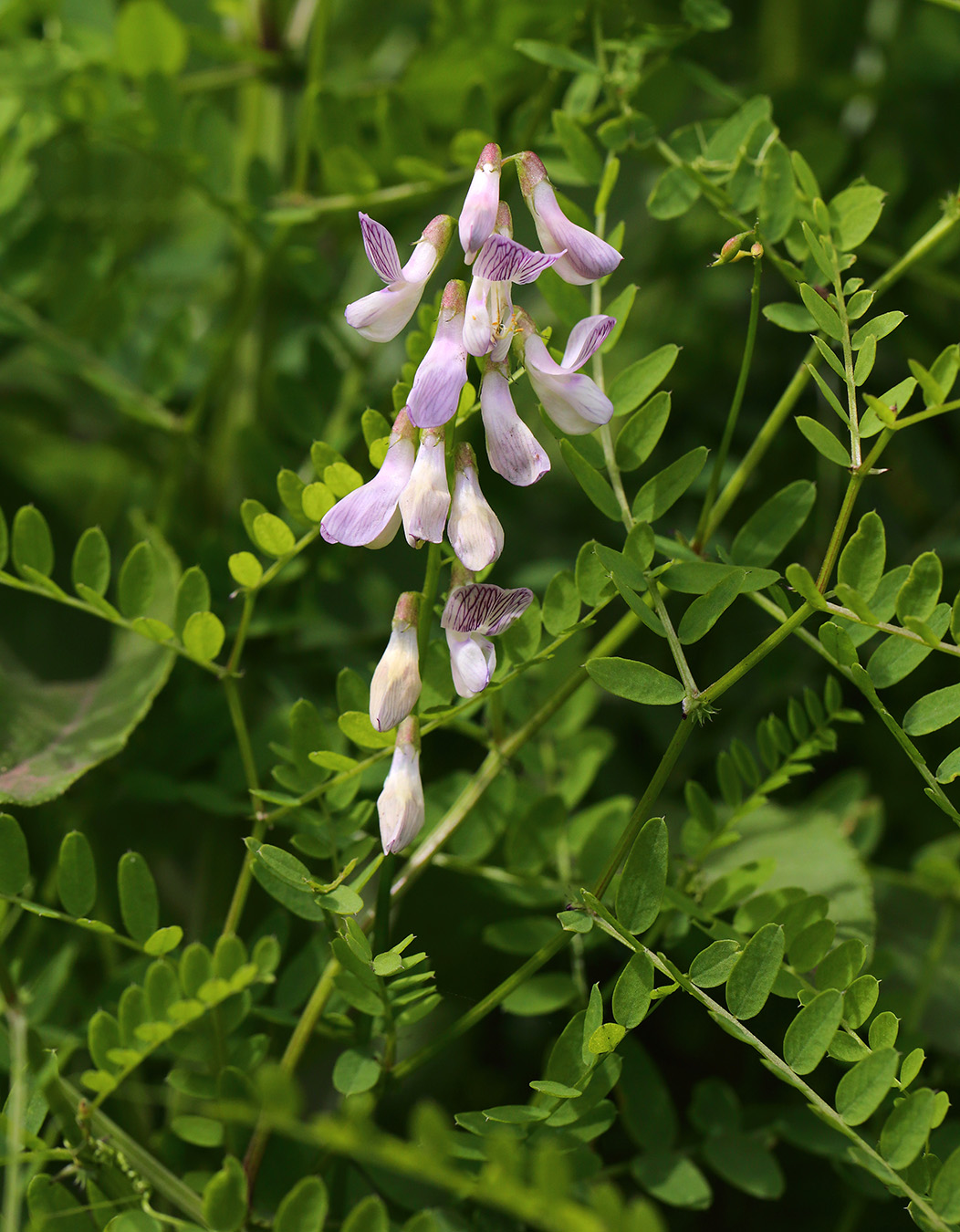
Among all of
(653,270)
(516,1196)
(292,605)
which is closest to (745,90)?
(653,270)

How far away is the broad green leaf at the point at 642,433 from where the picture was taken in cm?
47

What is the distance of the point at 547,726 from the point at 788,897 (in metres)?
0.18

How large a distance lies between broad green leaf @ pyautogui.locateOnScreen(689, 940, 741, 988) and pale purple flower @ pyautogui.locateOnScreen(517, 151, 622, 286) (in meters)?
0.25

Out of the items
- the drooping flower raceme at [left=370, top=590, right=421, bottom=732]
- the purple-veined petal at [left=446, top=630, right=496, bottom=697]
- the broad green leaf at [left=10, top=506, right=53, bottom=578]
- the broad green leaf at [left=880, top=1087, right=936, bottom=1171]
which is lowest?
the broad green leaf at [left=880, top=1087, right=936, bottom=1171]

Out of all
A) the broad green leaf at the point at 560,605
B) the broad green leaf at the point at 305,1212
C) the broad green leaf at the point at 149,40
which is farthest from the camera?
the broad green leaf at the point at 149,40

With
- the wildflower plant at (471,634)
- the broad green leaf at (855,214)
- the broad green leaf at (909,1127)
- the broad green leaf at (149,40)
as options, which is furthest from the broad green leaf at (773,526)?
the broad green leaf at (149,40)

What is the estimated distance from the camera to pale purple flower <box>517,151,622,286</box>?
405 millimetres

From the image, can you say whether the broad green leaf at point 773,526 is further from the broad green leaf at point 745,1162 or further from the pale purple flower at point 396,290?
the broad green leaf at point 745,1162

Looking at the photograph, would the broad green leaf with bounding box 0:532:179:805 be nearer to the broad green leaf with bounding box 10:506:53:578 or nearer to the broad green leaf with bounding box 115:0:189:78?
the broad green leaf with bounding box 10:506:53:578

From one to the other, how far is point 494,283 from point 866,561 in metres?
0.18

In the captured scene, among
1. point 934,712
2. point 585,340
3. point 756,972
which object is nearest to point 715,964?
point 756,972

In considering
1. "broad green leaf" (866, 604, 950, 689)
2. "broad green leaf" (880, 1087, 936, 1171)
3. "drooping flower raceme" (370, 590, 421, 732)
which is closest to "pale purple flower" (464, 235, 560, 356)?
"drooping flower raceme" (370, 590, 421, 732)

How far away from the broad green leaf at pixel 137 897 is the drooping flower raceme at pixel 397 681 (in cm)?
13

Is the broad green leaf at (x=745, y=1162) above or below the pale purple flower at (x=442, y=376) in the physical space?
below
